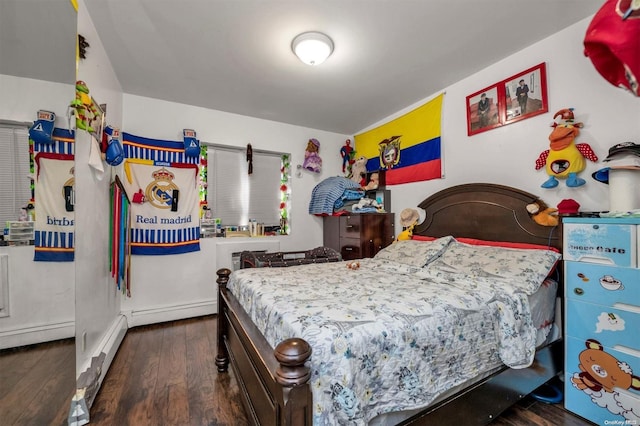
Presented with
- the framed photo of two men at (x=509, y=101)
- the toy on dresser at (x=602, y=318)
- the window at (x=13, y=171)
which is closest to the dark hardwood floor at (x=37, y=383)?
the window at (x=13, y=171)

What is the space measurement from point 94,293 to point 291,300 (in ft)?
5.18

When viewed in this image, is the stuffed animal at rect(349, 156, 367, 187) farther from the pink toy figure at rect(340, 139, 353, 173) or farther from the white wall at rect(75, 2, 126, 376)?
the white wall at rect(75, 2, 126, 376)

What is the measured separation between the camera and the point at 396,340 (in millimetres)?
1131

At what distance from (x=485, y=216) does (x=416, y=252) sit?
68cm

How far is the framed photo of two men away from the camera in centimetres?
214

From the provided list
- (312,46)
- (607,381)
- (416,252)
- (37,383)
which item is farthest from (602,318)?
(37,383)

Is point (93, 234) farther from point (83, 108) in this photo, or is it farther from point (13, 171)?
point (13, 171)

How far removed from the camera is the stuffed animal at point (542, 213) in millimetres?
1992

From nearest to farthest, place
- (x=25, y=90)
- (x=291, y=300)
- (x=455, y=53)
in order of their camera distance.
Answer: (x=25, y=90) < (x=291, y=300) < (x=455, y=53)

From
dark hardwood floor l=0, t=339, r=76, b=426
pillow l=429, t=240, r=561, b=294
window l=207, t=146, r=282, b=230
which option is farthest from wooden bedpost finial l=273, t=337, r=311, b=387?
window l=207, t=146, r=282, b=230

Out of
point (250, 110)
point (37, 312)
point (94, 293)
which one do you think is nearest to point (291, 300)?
point (37, 312)

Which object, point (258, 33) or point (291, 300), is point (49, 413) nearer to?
point (291, 300)

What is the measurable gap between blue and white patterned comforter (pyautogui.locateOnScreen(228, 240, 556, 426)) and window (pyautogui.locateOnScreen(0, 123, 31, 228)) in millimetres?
1099

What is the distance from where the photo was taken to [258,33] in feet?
6.53
